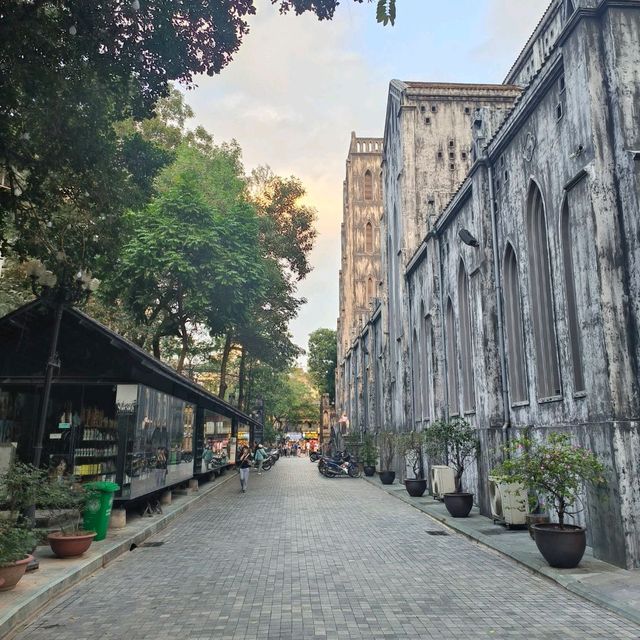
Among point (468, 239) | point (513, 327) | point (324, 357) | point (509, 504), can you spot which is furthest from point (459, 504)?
point (324, 357)

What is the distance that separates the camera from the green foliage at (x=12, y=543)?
22.1ft

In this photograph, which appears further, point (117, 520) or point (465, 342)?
point (465, 342)

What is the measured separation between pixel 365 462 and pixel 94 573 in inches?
888

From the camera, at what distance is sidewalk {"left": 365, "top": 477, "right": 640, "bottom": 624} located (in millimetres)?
6707

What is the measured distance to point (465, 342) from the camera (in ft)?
58.8

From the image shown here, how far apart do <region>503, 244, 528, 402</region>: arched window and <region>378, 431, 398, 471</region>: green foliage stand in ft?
41.8

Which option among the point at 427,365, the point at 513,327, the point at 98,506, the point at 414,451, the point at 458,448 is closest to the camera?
the point at 98,506

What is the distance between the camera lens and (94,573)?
28.4 feet

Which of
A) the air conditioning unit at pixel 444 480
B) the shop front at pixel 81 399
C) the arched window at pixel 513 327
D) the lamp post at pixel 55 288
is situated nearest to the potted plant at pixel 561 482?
the arched window at pixel 513 327

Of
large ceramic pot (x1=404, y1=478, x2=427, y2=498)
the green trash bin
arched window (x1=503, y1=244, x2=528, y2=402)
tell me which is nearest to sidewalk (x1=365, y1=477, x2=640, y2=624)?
arched window (x1=503, y1=244, x2=528, y2=402)

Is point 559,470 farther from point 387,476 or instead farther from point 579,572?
point 387,476

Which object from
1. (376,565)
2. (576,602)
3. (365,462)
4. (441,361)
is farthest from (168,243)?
(576,602)

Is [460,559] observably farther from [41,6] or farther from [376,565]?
[41,6]

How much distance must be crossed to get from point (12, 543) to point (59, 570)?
1584 millimetres
